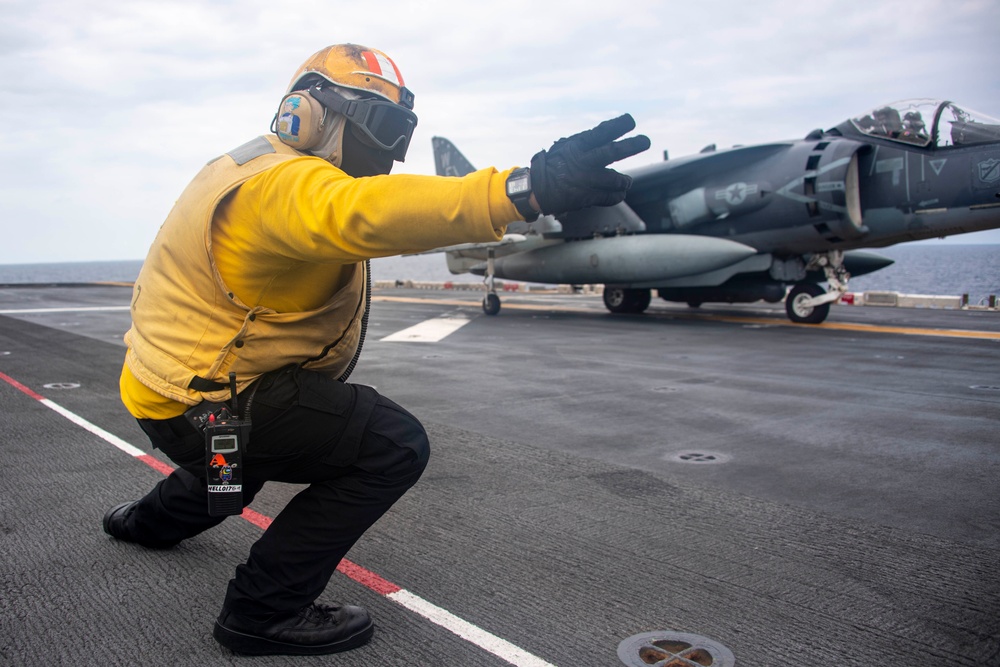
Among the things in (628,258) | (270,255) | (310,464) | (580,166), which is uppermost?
(580,166)

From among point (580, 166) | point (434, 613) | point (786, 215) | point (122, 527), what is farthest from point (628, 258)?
→ point (580, 166)

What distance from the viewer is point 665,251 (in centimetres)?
1520

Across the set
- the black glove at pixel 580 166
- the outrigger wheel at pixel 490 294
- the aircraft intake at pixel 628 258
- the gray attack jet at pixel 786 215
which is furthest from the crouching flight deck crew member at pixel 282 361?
the outrigger wheel at pixel 490 294

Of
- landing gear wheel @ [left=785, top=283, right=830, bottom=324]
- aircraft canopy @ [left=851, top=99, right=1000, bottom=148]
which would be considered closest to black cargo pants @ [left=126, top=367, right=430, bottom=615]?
aircraft canopy @ [left=851, top=99, right=1000, bottom=148]

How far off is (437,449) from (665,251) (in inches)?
416

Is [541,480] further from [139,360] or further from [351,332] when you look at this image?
[139,360]

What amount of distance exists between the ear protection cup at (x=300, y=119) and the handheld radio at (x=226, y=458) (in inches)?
32.1

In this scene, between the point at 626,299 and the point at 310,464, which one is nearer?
the point at 310,464

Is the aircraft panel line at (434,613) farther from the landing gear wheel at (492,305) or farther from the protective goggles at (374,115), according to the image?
the landing gear wheel at (492,305)

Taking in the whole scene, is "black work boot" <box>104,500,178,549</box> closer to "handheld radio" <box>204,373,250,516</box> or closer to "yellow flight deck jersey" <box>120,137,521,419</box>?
"yellow flight deck jersey" <box>120,137,521,419</box>

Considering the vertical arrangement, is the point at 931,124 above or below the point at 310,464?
above

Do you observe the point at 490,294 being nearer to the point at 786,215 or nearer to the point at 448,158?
the point at 448,158

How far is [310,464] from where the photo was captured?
2721 millimetres

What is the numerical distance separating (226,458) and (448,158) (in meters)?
22.3
